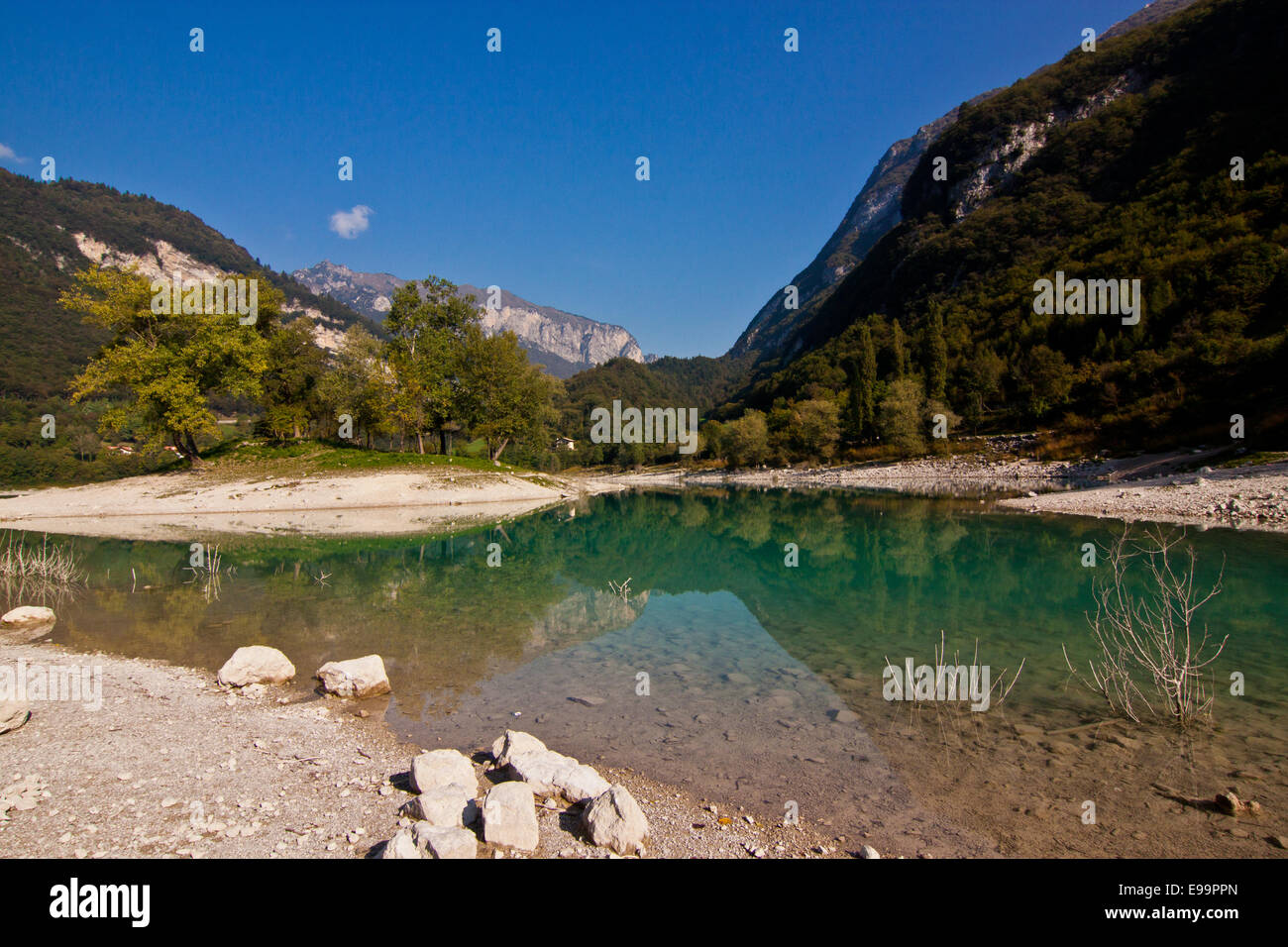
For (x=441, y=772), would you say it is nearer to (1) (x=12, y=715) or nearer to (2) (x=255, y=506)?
(1) (x=12, y=715)

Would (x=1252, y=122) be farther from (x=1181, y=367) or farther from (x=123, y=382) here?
(x=123, y=382)

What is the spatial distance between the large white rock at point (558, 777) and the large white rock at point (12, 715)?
18.2 feet

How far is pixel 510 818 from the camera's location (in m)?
4.28

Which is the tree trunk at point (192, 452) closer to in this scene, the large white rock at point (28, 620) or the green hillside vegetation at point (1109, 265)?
the large white rock at point (28, 620)

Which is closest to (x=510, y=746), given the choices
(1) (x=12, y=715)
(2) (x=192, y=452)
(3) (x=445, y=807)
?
(3) (x=445, y=807)

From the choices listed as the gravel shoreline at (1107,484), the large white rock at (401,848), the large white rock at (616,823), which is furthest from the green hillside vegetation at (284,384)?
the large white rock at (616,823)

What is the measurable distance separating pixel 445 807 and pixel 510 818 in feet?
1.98

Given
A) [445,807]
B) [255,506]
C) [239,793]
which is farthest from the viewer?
[255,506]

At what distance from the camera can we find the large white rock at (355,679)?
26.6 ft

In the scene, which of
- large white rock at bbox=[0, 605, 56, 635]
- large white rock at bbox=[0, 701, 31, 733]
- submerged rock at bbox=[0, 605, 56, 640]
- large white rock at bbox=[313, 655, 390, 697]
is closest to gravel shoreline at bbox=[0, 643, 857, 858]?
large white rock at bbox=[0, 701, 31, 733]

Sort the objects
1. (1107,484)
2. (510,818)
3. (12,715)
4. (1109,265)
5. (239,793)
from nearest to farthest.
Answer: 1. (510,818)
2. (239,793)
3. (12,715)
4. (1107,484)
5. (1109,265)

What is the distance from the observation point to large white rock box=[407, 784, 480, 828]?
4413mm
